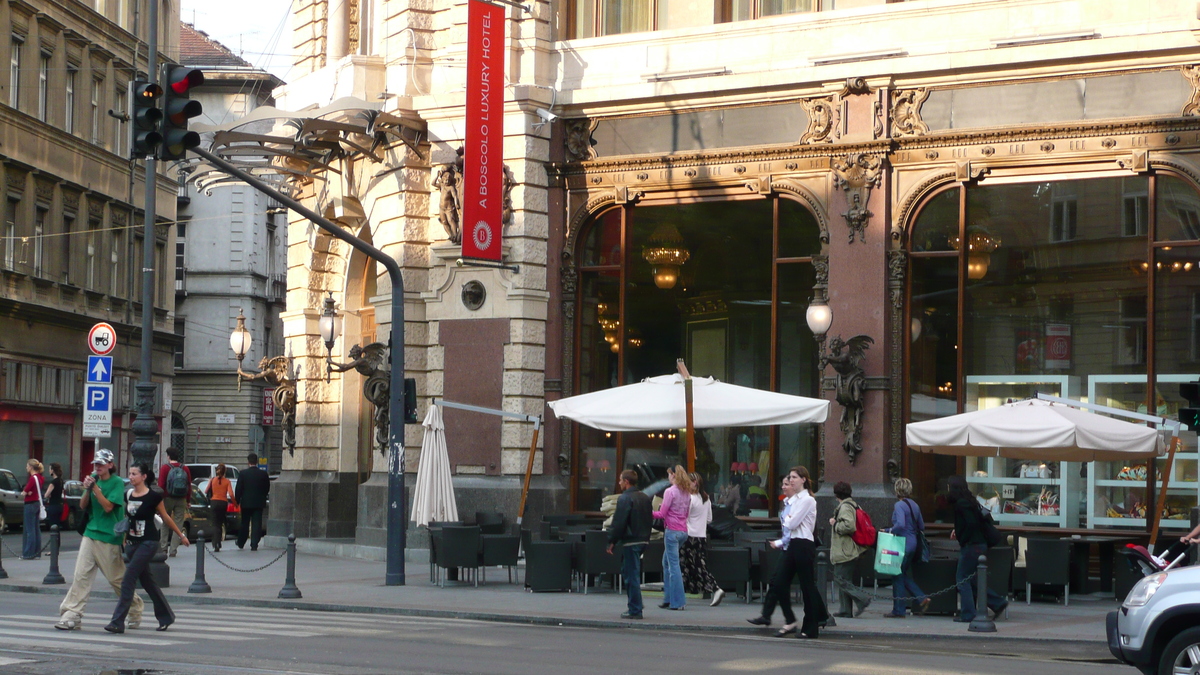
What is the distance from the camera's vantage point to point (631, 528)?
17.1 meters

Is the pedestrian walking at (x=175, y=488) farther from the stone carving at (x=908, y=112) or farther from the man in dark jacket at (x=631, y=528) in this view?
the stone carving at (x=908, y=112)

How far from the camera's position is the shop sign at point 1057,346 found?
21188mm

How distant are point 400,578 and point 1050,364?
9.55m

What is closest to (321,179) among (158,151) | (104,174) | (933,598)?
(158,151)

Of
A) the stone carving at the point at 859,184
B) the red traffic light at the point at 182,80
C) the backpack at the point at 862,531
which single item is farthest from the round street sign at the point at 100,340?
the backpack at the point at 862,531

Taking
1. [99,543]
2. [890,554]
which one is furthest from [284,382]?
[890,554]

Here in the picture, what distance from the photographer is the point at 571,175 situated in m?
24.5

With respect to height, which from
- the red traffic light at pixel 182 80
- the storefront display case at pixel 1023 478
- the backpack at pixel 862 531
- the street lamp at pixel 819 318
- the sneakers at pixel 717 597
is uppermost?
the red traffic light at pixel 182 80

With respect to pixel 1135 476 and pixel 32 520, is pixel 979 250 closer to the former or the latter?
pixel 1135 476

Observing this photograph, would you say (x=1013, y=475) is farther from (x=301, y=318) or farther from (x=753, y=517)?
(x=301, y=318)

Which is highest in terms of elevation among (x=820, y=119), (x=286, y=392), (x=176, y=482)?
(x=820, y=119)

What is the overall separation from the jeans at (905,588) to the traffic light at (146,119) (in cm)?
939

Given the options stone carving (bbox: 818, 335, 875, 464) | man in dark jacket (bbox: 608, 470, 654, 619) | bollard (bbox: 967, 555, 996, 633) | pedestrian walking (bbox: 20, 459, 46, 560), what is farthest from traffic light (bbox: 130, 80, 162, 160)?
pedestrian walking (bbox: 20, 459, 46, 560)

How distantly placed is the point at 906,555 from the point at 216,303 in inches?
2106
